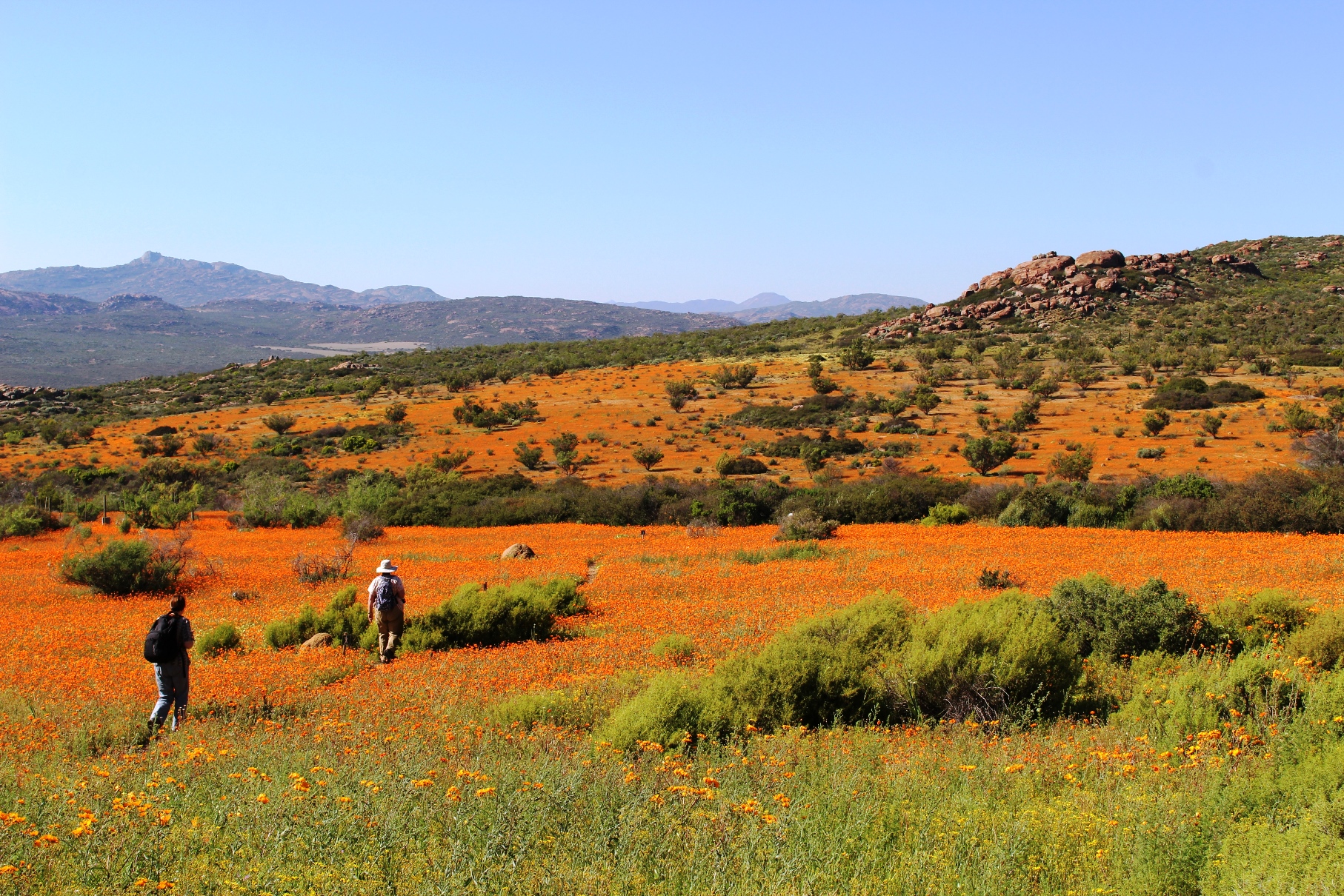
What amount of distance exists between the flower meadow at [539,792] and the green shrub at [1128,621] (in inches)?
86.7

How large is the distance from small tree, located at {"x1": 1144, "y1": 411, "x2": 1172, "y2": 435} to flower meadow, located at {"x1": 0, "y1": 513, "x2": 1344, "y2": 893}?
31071 mm

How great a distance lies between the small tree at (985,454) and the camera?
32781 mm

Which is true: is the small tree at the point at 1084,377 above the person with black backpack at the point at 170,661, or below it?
above

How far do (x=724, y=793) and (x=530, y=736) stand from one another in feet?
6.70

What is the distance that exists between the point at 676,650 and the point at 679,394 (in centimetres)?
4519

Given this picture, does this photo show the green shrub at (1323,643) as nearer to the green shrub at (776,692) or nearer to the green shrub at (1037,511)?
the green shrub at (776,692)

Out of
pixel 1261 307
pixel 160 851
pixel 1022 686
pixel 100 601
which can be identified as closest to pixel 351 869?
pixel 160 851

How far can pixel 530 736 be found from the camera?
668cm

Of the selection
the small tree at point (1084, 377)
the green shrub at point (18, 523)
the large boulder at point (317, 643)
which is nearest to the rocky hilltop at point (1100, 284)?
the small tree at point (1084, 377)

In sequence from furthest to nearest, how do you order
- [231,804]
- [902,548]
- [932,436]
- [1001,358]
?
[1001,358] < [932,436] < [902,548] < [231,804]

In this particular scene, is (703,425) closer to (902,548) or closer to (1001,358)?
(1001,358)

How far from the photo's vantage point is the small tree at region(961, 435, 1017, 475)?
1291 inches

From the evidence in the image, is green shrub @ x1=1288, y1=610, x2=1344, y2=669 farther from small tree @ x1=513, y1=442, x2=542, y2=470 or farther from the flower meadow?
small tree @ x1=513, y1=442, x2=542, y2=470

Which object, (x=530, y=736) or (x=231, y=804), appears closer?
(x=231, y=804)
